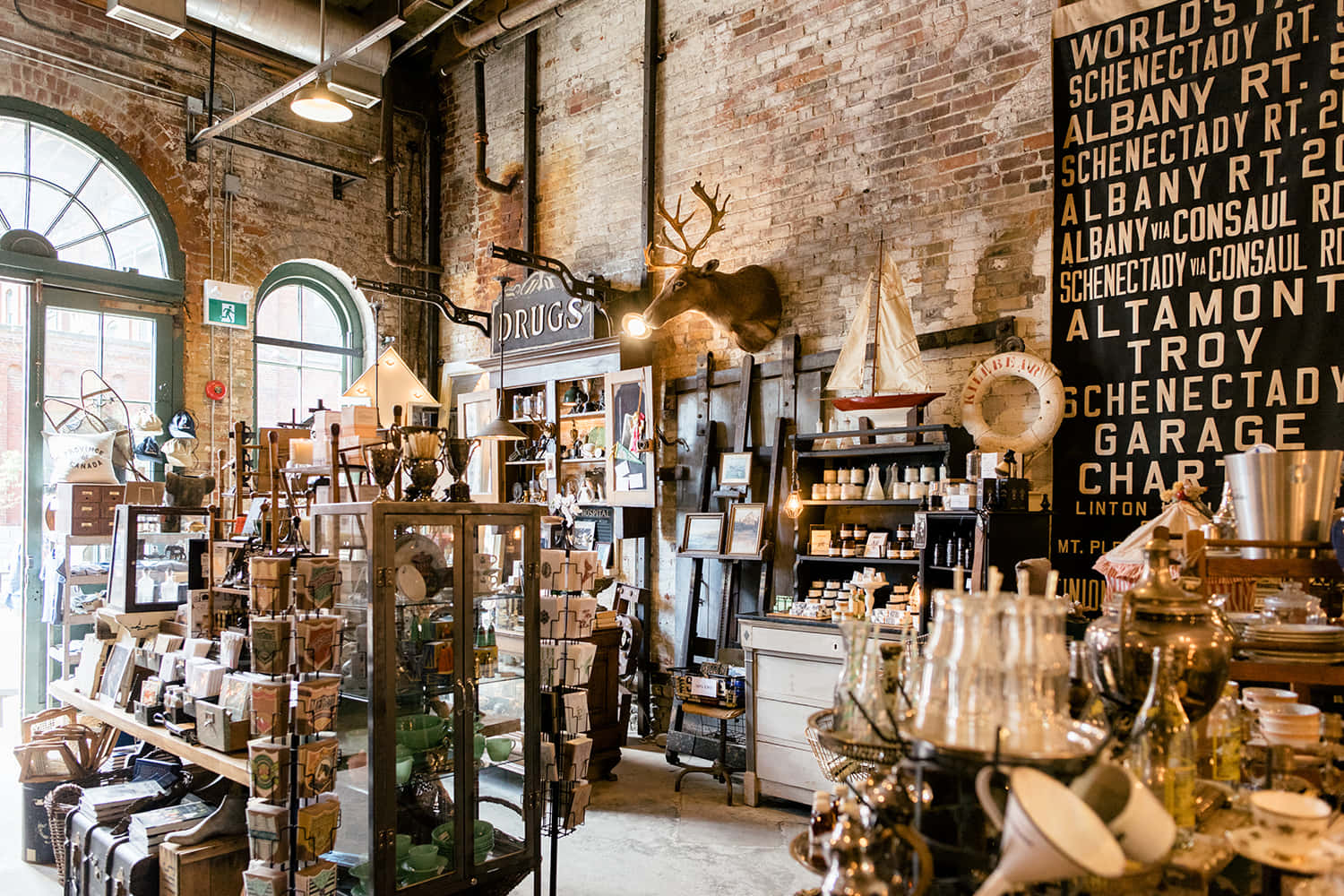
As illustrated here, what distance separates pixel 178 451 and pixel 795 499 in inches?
175

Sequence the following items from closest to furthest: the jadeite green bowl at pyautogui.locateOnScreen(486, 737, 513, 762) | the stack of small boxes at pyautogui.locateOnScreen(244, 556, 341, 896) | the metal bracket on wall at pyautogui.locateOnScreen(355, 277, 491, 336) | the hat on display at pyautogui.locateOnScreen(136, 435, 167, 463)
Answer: the stack of small boxes at pyautogui.locateOnScreen(244, 556, 341, 896), the jadeite green bowl at pyautogui.locateOnScreen(486, 737, 513, 762), the hat on display at pyautogui.locateOnScreen(136, 435, 167, 463), the metal bracket on wall at pyautogui.locateOnScreen(355, 277, 491, 336)

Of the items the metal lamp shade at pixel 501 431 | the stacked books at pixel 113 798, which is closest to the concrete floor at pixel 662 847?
the stacked books at pixel 113 798

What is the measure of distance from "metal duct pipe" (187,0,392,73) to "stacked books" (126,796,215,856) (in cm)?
542

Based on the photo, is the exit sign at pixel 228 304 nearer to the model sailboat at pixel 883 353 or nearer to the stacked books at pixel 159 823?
the stacked books at pixel 159 823

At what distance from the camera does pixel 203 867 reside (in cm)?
334

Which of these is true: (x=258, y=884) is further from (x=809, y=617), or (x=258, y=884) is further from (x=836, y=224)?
(x=836, y=224)

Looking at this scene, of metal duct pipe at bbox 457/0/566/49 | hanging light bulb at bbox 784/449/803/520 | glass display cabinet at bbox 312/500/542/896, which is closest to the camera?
glass display cabinet at bbox 312/500/542/896

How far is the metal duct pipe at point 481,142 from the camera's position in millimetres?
8008

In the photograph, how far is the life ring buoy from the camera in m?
4.57

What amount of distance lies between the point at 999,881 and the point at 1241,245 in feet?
14.2

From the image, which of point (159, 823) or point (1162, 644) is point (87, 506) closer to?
point (159, 823)

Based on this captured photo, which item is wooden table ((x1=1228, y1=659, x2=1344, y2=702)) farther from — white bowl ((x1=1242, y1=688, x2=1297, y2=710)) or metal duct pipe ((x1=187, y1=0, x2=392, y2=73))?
metal duct pipe ((x1=187, y1=0, x2=392, y2=73))

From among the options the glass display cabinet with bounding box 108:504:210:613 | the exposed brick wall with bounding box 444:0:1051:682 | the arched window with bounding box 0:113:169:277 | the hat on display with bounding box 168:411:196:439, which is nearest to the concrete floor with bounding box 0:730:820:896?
the glass display cabinet with bounding box 108:504:210:613

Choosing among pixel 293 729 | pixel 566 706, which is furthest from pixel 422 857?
pixel 566 706
